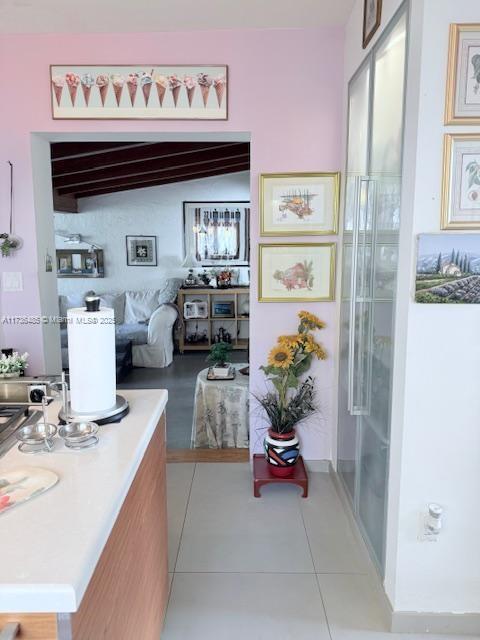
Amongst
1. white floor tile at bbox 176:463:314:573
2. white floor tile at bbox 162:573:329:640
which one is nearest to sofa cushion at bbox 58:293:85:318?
white floor tile at bbox 176:463:314:573

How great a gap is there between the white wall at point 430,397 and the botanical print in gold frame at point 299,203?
98cm

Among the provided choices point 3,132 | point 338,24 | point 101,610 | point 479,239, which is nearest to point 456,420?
point 479,239

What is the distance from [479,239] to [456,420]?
602mm

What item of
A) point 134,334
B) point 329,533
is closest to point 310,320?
point 329,533

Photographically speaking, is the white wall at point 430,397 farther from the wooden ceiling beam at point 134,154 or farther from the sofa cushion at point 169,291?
the sofa cushion at point 169,291

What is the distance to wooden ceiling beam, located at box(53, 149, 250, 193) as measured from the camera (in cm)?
513

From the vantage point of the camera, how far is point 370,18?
1960 millimetres

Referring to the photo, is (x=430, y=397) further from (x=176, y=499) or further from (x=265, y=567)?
(x=176, y=499)

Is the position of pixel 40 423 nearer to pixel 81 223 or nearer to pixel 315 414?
pixel 315 414

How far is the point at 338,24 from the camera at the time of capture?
246cm

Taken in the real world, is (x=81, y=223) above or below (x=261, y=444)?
above

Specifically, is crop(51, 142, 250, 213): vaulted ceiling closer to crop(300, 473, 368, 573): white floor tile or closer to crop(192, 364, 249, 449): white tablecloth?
crop(192, 364, 249, 449): white tablecloth

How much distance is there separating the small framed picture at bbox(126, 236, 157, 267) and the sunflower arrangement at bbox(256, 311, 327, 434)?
443cm

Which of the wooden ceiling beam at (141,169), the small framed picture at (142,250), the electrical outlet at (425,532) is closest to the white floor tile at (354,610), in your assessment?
the electrical outlet at (425,532)
